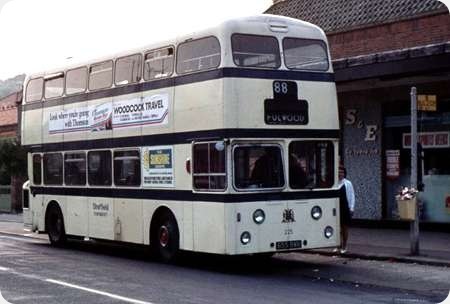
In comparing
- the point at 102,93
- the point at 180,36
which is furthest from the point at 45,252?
the point at 180,36

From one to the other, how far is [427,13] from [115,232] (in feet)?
32.5

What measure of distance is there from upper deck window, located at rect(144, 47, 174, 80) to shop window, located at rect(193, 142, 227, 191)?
6.10 feet

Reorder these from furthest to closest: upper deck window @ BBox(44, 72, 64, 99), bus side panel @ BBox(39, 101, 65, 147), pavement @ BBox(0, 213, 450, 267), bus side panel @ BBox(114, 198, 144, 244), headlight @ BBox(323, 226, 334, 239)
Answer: upper deck window @ BBox(44, 72, 64, 99)
bus side panel @ BBox(39, 101, 65, 147)
bus side panel @ BBox(114, 198, 144, 244)
pavement @ BBox(0, 213, 450, 267)
headlight @ BBox(323, 226, 334, 239)

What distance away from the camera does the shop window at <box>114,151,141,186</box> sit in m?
15.3

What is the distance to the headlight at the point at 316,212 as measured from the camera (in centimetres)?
1350

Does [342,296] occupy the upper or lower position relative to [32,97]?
lower

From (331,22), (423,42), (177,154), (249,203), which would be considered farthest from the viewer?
(331,22)

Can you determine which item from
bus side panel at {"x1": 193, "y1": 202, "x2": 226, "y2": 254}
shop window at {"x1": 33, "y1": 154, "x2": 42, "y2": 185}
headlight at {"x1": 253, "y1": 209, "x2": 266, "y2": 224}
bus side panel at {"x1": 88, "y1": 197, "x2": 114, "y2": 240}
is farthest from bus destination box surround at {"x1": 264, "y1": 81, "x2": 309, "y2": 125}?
shop window at {"x1": 33, "y1": 154, "x2": 42, "y2": 185}

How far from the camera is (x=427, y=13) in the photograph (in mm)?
19453

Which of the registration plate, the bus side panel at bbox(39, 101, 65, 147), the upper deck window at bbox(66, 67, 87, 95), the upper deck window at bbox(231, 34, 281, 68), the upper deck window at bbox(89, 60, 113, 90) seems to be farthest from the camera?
the bus side panel at bbox(39, 101, 65, 147)

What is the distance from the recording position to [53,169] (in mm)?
18500

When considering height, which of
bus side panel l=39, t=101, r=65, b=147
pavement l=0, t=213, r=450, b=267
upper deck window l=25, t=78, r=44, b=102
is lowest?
pavement l=0, t=213, r=450, b=267

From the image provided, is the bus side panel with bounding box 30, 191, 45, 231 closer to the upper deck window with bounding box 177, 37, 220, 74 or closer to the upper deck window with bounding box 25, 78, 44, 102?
the upper deck window with bounding box 25, 78, 44, 102

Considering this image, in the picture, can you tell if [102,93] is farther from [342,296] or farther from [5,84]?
[5,84]
